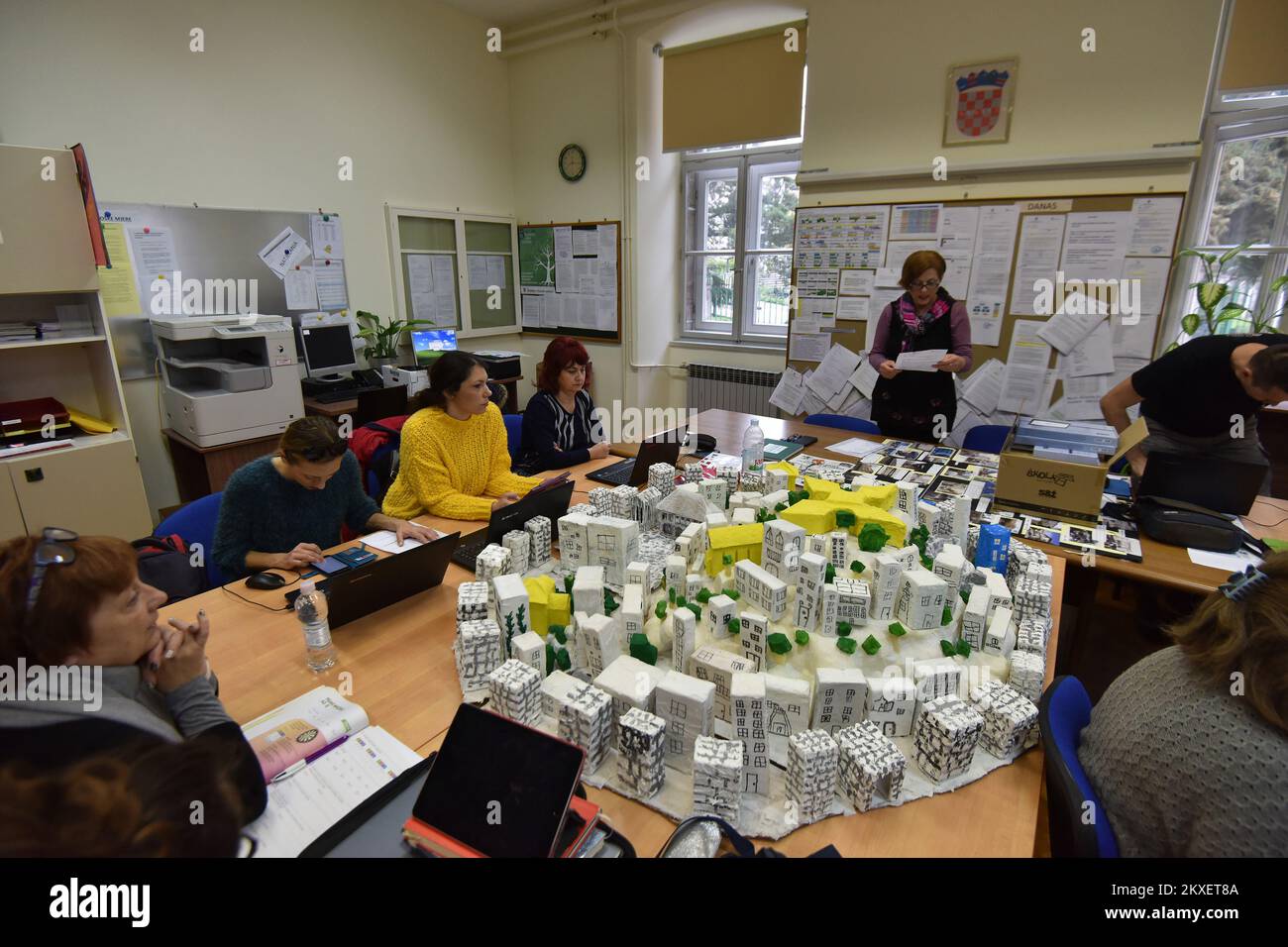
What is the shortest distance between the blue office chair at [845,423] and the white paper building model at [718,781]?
2.85 meters

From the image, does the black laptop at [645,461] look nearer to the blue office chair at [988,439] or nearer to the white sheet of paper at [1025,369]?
the blue office chair at [988,439]

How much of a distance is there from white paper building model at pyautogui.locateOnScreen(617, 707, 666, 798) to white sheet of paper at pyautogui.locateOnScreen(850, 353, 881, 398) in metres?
3.85

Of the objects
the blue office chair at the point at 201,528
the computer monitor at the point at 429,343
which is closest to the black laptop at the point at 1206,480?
the blue office chair at the point at 201,528

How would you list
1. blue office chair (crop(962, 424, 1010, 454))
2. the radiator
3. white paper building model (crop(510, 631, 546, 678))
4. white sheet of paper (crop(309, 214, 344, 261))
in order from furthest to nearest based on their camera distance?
the radiator
white sheet of paper (crop(309, 214, 344, 261))
blue office chair (crop(962, 424, 1010, 454))
white paper building model (crop(510, 631, 546, 678))

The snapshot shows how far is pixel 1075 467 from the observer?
2.41 metres

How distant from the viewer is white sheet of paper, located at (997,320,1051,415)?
391 cm

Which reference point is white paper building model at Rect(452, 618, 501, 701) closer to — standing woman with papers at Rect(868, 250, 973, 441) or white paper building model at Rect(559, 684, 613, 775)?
white paper building model at Rect(559, 684, 613, 775)

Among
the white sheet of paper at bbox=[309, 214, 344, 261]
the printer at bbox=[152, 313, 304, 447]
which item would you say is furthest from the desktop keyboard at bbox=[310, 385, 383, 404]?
the white sheet of paper at bbox=[309, 214, 344, 261]

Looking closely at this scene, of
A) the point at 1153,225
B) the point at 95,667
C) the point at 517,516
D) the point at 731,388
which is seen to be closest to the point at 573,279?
the point at 731,388

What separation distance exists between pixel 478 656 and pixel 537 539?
545mm

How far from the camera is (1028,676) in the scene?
4.48 feet

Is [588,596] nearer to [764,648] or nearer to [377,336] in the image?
[764,648]

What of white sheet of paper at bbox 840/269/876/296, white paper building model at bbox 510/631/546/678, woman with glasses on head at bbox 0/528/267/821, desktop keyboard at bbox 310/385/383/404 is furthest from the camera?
white sheet of paper at bbox 840/269/876/296
